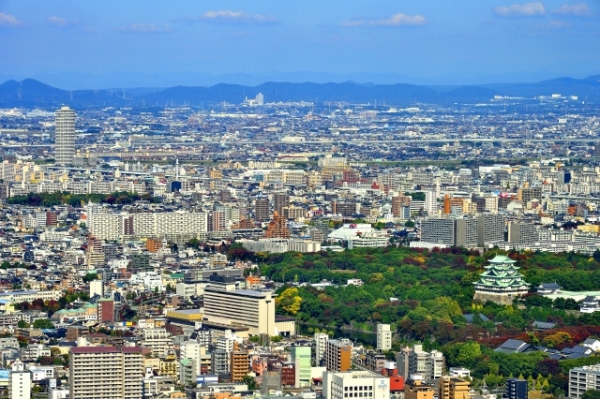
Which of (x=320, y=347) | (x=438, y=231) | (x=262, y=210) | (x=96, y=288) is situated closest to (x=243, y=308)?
(x=320, y=347)

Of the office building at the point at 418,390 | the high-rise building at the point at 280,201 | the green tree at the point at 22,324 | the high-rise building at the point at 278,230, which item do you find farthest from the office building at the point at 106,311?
the high-rise building at the point at 280,201

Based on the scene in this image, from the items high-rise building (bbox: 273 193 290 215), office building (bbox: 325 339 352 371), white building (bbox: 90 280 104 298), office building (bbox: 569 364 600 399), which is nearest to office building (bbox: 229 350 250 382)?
office building (bbox: 325 339 352 371)

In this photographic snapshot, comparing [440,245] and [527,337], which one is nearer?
[527,337]

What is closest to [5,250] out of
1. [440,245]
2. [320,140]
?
[440,245]

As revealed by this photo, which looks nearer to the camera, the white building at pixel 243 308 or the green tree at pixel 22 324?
the white building at pixel 243 308

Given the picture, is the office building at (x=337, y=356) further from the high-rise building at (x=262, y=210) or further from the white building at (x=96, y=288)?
the high-rise building at (x=262, y=210)

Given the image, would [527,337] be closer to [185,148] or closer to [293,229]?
[293,229]

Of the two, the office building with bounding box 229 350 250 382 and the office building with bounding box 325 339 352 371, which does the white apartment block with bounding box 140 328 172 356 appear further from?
the office building with bounding box 325 339 352 371
